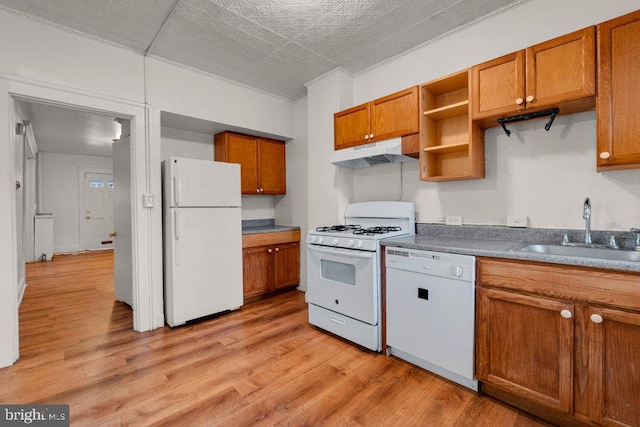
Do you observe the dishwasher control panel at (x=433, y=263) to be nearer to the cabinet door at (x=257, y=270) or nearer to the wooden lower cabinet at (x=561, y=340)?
the wooden lower cabinet at (x=561, y=340)

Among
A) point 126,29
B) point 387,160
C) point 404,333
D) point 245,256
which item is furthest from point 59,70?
point 404,333

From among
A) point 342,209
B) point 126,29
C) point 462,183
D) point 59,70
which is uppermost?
point 126,29

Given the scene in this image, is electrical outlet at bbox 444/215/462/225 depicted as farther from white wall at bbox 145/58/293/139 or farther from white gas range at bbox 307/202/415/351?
white wall at bbox 145/58/293/139

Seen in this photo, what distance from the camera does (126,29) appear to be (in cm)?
237

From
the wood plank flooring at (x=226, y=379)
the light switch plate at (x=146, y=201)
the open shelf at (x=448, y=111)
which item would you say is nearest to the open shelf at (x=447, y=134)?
the open shelf at (x=448, y=111)

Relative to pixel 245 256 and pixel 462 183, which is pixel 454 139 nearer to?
pixel 462 183

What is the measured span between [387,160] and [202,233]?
2.00 meters

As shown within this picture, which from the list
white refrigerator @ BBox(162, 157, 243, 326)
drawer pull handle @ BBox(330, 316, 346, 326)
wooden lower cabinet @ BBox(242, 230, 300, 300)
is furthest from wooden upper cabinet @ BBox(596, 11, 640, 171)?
wooden lower cabinet @ BBox(242, 230, 300, 300)

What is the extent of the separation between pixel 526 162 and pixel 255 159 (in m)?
2.96

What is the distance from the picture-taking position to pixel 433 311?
6.30ft

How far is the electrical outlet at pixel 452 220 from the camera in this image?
2.46 m

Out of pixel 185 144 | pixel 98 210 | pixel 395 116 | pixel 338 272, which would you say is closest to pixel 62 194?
pixel 98 210

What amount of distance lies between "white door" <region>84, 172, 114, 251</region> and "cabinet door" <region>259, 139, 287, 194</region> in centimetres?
572

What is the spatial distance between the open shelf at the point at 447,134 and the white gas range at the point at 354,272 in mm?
456
